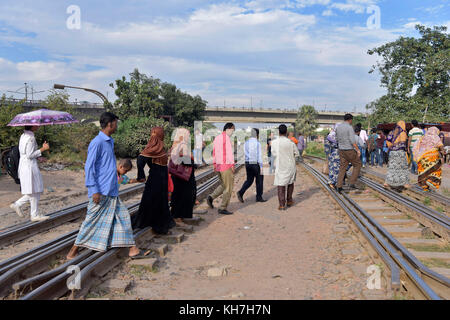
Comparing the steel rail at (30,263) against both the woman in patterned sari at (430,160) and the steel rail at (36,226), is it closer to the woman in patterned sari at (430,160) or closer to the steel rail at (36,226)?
the steel rail at (36,226)

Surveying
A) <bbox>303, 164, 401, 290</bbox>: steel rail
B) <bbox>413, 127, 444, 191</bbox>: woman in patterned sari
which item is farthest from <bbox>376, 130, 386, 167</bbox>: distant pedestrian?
<bbox>303, 164, 401, 290</bbox>: steel rail

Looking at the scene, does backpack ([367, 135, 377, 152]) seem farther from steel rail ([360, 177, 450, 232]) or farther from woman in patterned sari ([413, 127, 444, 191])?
steel rail ([360, 177, 450, 232])

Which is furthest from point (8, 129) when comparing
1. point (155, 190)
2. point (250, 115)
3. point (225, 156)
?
point (250, 115)

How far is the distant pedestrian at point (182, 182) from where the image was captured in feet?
22.8

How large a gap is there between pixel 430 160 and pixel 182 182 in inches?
268

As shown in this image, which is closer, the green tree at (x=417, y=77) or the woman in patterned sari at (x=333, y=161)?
the woman in patterned sari at (x=333, y=161)

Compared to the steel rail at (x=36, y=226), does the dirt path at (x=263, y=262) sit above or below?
below

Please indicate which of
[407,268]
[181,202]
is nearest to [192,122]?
[181,202]

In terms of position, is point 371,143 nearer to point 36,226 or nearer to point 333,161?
point 333,161

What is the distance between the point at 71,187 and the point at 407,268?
1177cm

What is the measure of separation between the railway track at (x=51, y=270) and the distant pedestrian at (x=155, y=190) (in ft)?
1.08

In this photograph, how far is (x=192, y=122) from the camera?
49.2m

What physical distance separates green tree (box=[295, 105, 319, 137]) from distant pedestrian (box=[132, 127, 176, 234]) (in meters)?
66.9

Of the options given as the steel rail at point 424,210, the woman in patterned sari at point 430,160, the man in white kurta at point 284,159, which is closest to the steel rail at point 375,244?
the steel rail at point 424,210
